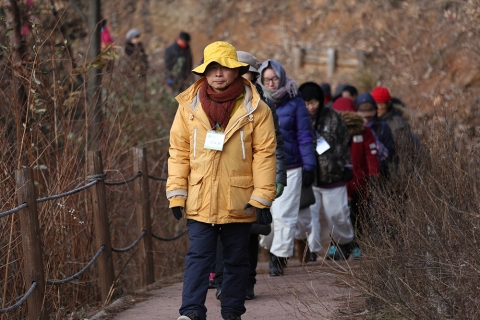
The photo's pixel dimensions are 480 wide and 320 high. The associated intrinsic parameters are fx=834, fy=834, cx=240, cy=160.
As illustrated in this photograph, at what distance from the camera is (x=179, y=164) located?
5.35 metres

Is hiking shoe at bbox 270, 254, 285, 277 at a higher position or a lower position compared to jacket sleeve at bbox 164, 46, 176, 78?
lower

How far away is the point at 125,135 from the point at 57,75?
5.48 ft

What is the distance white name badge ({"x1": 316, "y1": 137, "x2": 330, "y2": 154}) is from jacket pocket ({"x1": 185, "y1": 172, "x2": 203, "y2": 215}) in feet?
10.8

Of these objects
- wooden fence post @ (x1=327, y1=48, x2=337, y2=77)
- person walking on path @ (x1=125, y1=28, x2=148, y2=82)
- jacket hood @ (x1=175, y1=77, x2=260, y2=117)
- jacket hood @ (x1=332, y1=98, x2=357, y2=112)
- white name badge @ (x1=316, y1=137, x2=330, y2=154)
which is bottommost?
white name badge @ (x1=316, y1=137, x2=330, y2=154)

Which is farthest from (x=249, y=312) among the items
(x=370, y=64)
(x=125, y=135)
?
(x=370, y=64)

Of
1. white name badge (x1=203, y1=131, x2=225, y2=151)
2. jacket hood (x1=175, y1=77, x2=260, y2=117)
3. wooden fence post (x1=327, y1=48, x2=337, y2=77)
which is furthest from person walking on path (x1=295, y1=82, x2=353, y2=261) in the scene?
wooden fence post (x1=327, y1=48, x2=337, y2=77)

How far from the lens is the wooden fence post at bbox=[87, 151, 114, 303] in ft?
22.1

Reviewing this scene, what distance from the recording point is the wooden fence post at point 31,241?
5473mm

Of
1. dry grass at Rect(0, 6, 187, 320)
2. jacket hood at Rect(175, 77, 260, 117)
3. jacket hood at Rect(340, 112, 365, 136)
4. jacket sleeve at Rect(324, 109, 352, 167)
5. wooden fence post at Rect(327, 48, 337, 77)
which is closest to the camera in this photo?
jacket hood at Rect(175, 77, 260, 117)

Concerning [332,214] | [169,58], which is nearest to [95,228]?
[332,214]

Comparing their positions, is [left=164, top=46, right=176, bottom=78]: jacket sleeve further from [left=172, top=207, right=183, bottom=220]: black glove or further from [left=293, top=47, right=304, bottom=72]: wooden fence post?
[left=172, top=207, right=183, bottom=220]: black glove

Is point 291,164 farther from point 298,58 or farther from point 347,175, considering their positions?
point 298,58

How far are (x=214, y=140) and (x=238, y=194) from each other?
0.38 metres

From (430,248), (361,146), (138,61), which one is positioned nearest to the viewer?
Answer: (430,248)
